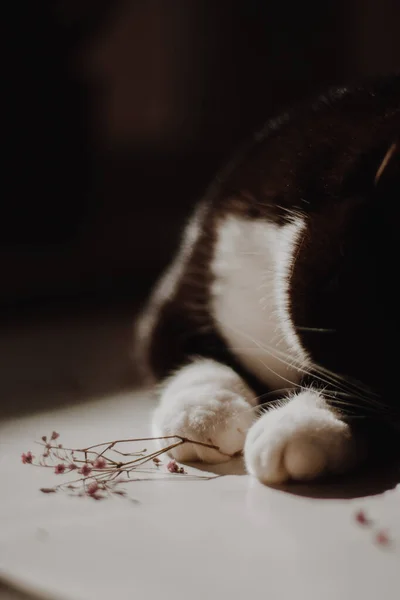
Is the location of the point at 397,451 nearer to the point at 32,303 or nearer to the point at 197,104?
the point at 32,303

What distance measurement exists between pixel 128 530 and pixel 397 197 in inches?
16.5

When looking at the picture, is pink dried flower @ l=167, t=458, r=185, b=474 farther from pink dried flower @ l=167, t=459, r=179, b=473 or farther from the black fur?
the black fur

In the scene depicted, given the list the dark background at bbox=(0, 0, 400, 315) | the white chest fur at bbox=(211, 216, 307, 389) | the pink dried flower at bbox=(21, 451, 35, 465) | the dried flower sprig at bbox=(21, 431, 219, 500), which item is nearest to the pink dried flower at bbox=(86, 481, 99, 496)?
the dried flower sprig at bbox=(21, 431, 219, 500)

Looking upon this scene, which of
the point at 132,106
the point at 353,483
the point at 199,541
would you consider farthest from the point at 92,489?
the point at 132,106

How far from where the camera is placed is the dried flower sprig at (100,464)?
0.79m

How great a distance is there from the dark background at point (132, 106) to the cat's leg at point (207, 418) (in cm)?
130

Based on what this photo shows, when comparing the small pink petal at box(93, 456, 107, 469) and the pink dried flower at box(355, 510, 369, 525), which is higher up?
the pink dried flower at box(355, 510, 369, 525)

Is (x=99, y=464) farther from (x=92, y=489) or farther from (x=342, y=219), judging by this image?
(x=342, y=219)

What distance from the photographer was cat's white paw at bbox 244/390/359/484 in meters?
0.74

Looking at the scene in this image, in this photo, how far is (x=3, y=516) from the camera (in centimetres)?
73

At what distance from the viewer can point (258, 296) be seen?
3.50 ft

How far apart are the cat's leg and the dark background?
130 cm

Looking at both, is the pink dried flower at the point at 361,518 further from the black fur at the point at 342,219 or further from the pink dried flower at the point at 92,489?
the pink dried flower at the point at 92,489

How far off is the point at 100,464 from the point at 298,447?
23cm
